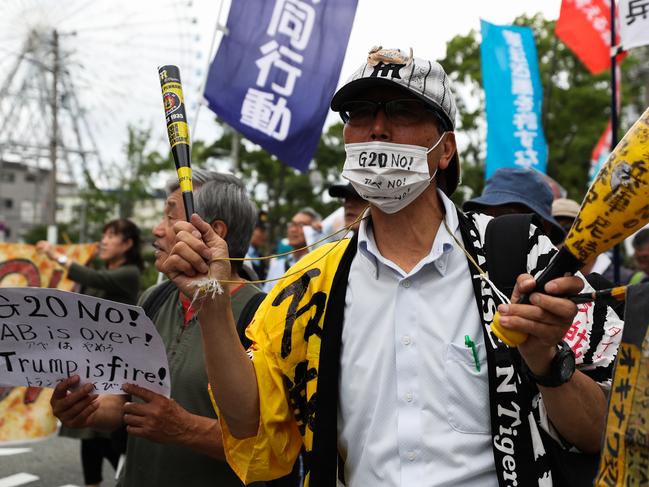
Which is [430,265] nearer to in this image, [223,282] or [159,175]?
[223,282]

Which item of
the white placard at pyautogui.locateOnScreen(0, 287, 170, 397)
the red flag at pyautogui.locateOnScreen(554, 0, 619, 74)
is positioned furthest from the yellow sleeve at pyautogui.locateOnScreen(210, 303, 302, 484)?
the red flag at pyautogui.locateOnScreen(554, 0, 619, 74)

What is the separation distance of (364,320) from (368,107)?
0.53 metres

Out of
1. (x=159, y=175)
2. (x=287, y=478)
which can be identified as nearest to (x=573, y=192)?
(x=159, y=175)

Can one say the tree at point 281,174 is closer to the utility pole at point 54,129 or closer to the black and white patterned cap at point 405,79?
the utility pole at point 54,129

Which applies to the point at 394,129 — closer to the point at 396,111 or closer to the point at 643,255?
the point at 396,111

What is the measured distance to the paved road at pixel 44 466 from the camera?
5.54m

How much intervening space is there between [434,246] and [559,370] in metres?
0.46

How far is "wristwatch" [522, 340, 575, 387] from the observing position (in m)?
1.34

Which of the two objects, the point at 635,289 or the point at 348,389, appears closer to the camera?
the point at 635,289

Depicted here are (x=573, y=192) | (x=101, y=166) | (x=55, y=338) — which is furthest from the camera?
(x=101, y=166)

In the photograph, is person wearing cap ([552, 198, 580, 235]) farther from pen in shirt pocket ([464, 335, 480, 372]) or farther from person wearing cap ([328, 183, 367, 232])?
pen in shirt pocket ([464, 335, 480, 372])

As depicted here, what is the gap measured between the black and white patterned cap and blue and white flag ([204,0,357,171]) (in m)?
3.17

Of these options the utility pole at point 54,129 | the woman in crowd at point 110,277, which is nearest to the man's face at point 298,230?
the woman in crowd at point 110,277

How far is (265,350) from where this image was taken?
174cm
